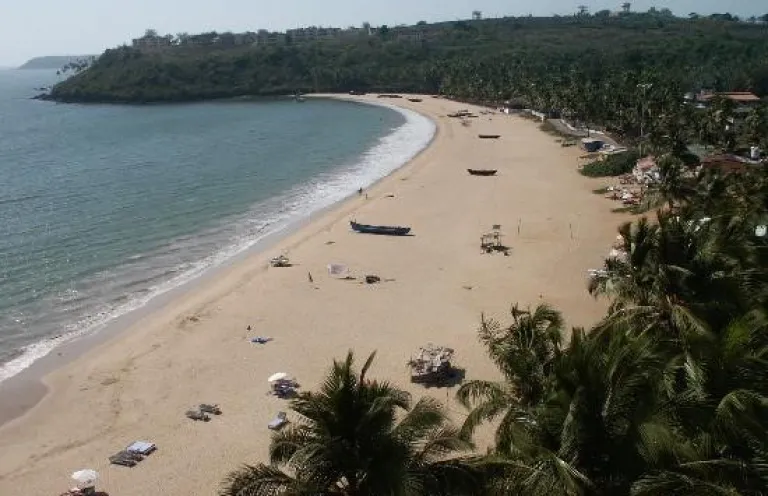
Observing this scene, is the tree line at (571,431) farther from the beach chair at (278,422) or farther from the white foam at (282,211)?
the white foam at (282,211)

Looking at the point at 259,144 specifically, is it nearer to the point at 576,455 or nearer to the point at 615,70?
the point at 615,70

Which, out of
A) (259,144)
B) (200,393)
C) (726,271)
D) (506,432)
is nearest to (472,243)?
(200,393)

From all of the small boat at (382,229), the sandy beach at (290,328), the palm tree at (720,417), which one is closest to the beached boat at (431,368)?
the sandy beach at (290,328)

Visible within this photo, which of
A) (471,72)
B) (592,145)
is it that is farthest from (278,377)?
(471,72)

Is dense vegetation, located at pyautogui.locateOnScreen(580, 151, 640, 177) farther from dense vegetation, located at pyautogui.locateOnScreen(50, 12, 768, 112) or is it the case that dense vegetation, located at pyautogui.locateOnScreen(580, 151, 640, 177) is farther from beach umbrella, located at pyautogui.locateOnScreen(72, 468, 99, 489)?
beach umbrella, located at pyautogui.locateOnScreen(72, 468, 99, 489)

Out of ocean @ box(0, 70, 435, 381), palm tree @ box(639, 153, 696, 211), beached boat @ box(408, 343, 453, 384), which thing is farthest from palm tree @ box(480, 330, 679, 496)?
palm tree @ box(639, 153, 696, 211)
